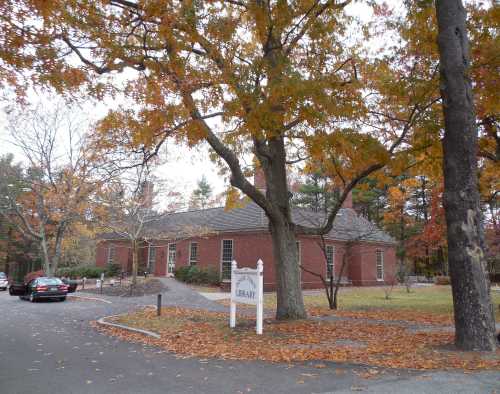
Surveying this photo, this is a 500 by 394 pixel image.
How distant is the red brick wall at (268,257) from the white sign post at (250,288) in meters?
11.6

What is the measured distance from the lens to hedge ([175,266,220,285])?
26875mm

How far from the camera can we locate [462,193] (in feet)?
26.3

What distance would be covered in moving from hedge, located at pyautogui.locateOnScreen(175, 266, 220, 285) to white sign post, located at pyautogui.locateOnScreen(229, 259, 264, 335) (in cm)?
1602

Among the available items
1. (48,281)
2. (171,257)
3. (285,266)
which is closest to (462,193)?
(285,266)

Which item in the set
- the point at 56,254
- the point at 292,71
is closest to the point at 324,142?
the point at 292,71

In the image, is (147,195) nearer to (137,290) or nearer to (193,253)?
(137,290)

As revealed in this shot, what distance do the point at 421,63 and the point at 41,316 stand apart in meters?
15.0

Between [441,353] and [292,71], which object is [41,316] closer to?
[292,71]

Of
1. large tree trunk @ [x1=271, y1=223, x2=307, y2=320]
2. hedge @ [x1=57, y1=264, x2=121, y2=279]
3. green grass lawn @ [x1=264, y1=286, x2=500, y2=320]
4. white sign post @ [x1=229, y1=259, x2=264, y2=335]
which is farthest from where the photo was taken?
hedge @ [x1=57, y1=264, x2=121, y2=279]

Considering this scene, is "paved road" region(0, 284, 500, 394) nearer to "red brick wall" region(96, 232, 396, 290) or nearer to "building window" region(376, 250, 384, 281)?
"red brick wall" region(96, 232, 396, 290)

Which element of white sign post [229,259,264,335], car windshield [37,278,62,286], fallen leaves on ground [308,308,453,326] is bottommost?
fallen leaves on ground [308,308,453,326]

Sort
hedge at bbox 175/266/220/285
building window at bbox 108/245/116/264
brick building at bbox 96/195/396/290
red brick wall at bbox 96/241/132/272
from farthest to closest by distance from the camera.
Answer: building window at bbox 108/245/116/264 → red brick wall at bbox 96/241/132/272 → hedge at bbox 175/266/220/285 → brick building at bbox 96/195/396/290

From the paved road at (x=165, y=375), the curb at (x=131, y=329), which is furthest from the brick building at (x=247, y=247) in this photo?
the paved road at (x=165, y=375)

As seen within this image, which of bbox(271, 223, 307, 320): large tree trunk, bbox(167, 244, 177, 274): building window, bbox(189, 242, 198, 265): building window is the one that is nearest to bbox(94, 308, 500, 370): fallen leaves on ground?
bbox(271, 223, 307, 320): large tree trunk
